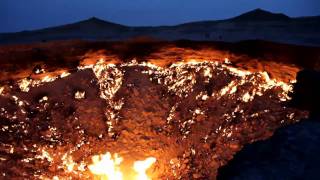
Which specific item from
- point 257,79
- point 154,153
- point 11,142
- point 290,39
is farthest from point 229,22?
point 11,142

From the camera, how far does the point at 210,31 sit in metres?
4.81

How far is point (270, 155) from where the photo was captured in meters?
3.07

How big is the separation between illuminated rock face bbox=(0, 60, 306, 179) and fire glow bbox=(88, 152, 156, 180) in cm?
10

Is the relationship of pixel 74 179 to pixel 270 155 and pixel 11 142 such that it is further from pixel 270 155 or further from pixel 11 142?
pixel 270 155

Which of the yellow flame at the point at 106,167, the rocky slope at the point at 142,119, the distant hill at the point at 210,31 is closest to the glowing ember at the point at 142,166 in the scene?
the rocky slope at the point at 142,119

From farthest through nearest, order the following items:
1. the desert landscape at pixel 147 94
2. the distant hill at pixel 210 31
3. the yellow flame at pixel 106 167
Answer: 1. the yellow flame at pixel 106 167
2. the desert landscape at pixel 147 94
3. the distant hill at pixel 210 31

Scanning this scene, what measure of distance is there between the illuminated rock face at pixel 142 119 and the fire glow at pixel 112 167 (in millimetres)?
99

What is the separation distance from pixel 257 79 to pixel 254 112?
0.65 m

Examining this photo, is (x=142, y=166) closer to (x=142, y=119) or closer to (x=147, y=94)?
(x=142, y=119)

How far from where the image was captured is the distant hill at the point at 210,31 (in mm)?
4566

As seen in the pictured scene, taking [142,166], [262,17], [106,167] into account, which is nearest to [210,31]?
[262,17]

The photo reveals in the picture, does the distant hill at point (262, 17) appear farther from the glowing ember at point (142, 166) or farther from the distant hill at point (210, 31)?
the glowing ember at point (142, 166)

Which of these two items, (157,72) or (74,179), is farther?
(157,72)

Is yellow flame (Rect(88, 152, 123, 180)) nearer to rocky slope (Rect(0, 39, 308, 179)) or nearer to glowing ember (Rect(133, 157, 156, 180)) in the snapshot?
rocky slope (Rect(0, 39, 308, 179))
